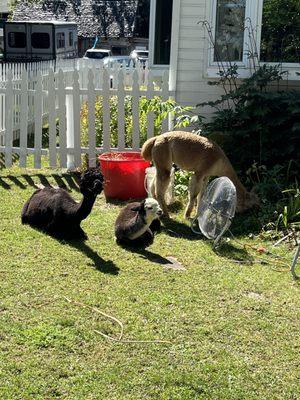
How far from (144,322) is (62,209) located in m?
1.99

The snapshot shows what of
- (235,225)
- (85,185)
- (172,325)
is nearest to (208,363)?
(172,325)

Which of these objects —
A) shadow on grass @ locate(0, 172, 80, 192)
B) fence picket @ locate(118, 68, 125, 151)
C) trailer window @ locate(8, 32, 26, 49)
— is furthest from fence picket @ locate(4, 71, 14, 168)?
trailer window @ locate(8, 32, 26, 49)

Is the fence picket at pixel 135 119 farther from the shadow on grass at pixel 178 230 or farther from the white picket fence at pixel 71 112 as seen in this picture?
the shadow on grass at pixel 178 230

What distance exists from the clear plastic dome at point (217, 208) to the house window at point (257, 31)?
3.28m

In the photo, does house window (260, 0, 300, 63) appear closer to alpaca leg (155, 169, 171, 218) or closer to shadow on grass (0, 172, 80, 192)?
alpaca leg (155, 169, 171, 218)

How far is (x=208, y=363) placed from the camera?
3746 millimetres

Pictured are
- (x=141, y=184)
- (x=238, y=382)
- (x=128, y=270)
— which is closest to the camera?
(x=238, y=382)

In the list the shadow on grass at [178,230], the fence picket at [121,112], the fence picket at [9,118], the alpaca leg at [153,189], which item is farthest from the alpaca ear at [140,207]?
the fence picket at [9,118]

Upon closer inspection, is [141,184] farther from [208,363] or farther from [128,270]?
[208,363]

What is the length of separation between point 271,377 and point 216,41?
6062 millimetres

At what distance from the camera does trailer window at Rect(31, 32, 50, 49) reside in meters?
23.6

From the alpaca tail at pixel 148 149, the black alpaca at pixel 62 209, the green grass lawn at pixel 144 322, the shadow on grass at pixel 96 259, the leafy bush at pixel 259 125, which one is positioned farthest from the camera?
the leafy bush at pixel 259 125

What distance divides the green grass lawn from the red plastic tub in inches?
49.2

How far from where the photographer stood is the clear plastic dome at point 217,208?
5.71 m
